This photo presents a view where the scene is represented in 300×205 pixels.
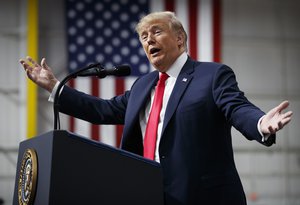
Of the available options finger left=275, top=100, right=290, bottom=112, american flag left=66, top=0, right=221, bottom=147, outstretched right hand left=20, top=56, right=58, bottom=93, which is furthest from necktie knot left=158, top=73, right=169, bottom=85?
american flag left=66, top=0, right=221, bottom=147

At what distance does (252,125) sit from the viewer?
5.11ft

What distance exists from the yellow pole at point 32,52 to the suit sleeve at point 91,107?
3500 mm

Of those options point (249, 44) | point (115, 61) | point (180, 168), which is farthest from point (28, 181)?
point (249, 44)

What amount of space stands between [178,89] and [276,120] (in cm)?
53

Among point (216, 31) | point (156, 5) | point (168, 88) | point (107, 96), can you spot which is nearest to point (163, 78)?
point (168, 88)

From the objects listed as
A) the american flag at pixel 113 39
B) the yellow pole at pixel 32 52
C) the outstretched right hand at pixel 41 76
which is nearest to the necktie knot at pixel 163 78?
the outstretched right hand at pixel 41 76

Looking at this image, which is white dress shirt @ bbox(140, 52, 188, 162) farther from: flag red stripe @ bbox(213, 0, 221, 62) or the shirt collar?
flag red stripe @ bbox(213, 0, 221, 62)

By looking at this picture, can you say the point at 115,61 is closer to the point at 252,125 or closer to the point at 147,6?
the point at 147,6

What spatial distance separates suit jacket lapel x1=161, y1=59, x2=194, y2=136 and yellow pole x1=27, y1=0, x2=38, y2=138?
3.84 metres

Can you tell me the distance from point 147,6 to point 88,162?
4501 mm

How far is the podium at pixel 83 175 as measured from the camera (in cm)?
137

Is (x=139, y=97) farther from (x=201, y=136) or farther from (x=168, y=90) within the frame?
(x=201, y=136)

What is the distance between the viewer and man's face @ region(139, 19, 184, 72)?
79.2 inches

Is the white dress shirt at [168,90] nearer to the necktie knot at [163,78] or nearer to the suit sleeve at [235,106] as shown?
the necktie knot at [163,78]
